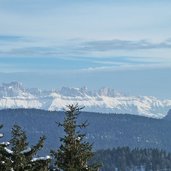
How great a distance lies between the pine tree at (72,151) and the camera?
2327 centimetres

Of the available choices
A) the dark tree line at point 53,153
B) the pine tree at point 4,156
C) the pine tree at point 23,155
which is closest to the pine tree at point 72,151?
the dark tree line at point 53,153

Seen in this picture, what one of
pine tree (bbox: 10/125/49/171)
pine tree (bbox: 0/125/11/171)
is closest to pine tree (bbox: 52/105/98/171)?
pine tree (bbox: 10/125/49/171)

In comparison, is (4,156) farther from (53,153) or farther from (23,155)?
(53,153)

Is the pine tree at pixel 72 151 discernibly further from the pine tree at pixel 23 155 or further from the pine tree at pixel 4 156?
the pine tree at pixel 4 156

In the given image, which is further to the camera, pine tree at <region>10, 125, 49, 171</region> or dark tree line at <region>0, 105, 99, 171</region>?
dark tree line at <region>0, 105, 99, 171</region>

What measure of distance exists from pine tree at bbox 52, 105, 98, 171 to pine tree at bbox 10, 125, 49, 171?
1271 mm

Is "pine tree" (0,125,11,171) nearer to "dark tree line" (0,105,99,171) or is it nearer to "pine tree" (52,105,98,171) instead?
"dark tree line" (0,105,99,171)

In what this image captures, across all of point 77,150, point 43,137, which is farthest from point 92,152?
point 43,137

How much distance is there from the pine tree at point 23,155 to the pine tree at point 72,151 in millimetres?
1271

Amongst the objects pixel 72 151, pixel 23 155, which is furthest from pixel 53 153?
pixel 23 155

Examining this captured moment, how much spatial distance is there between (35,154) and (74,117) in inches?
115

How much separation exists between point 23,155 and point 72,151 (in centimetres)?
231

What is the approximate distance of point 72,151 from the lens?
23516 mm

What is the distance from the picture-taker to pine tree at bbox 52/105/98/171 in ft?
76.3
